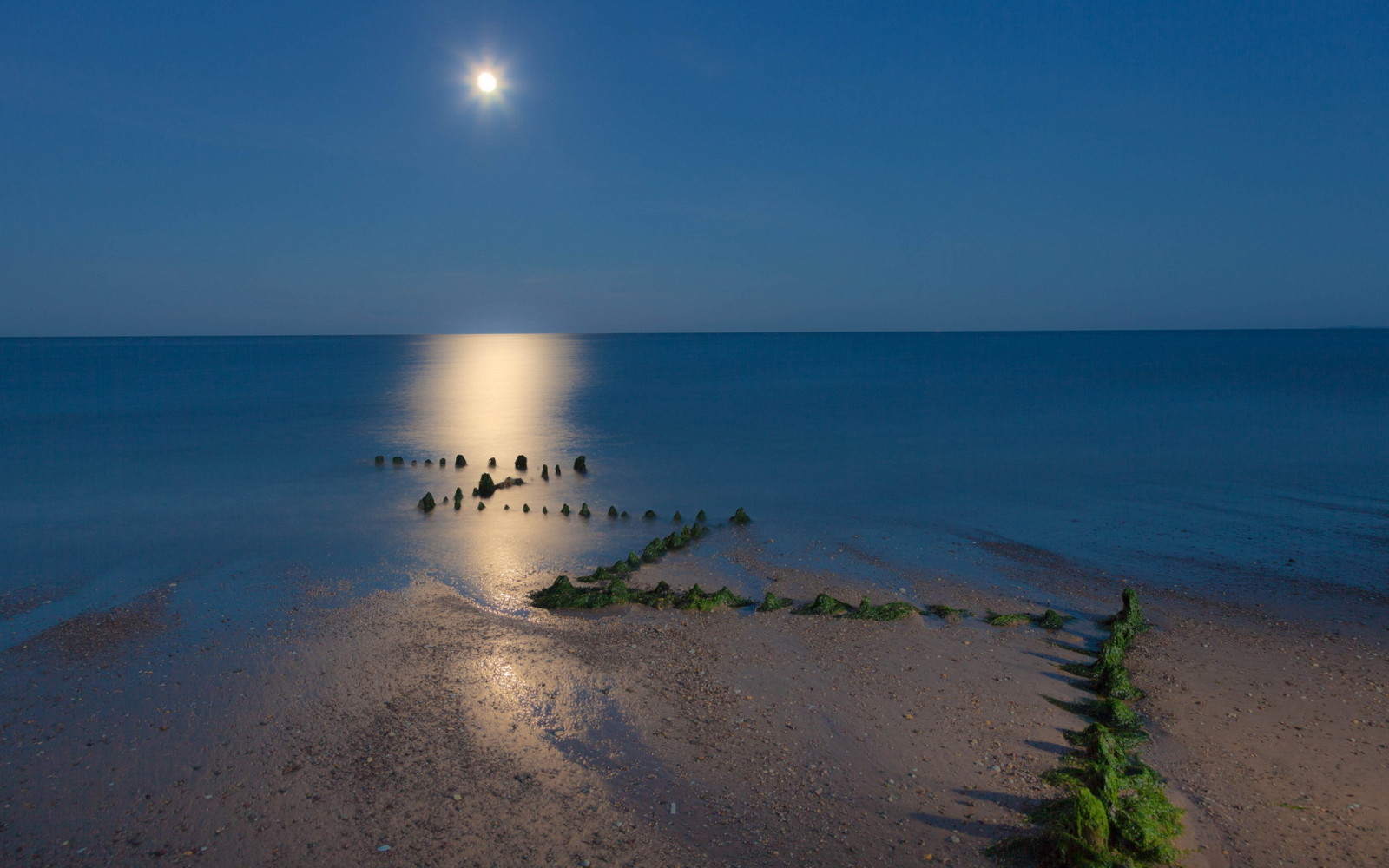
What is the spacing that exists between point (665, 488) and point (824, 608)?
453 inches

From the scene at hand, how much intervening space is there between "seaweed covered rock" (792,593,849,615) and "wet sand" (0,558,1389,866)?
0.32 meters

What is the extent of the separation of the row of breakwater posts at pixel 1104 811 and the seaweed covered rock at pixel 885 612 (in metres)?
3.16

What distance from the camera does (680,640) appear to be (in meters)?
10.8

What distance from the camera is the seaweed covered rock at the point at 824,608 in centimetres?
1180

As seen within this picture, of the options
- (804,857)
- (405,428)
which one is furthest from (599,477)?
(804,857)

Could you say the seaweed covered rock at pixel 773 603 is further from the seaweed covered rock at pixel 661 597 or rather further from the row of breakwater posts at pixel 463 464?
the row of breakwater posts at pixel 463 464

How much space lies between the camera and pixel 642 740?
810 centimetres

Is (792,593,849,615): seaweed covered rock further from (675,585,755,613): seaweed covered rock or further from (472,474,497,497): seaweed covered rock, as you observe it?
(472,474,497,497): seaweed covered rock

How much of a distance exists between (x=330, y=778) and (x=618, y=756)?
283 centimetres

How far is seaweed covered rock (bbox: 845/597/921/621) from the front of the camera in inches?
455

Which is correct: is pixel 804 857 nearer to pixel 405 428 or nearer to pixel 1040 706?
pixel 1040 706

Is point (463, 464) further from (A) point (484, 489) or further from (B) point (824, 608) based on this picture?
(B) point (824, 608)

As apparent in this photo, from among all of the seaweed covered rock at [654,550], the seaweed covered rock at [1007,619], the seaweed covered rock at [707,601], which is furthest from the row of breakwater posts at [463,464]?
the seaweed covered rock at [1007,619]

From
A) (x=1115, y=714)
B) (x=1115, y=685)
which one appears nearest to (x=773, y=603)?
(x=1115, y=685)
